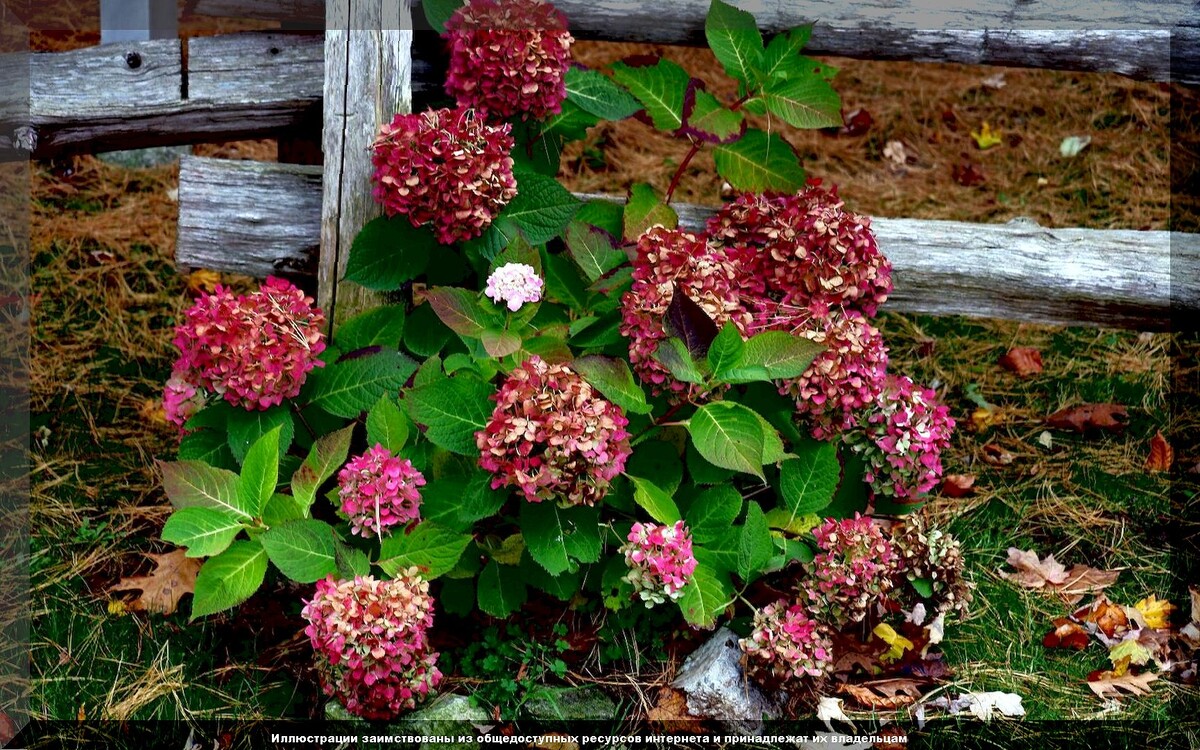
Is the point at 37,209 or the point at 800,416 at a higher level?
the point at 800,416

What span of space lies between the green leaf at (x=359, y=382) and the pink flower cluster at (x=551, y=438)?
0.38 m

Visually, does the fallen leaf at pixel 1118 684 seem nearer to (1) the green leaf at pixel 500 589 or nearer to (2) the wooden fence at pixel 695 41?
(2) the wooden fence at pixel 695 41

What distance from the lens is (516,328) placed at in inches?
90.7

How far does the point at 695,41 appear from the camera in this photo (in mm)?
2893

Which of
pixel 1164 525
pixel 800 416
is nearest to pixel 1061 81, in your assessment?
pixel 1164 525

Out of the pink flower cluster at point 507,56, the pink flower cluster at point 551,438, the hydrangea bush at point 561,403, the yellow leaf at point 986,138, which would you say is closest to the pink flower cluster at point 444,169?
the hydrangea bush at point 561,403

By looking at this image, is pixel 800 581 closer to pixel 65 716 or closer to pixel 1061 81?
pixel 65 716

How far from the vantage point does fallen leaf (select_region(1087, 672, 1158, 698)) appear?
94.1 inches

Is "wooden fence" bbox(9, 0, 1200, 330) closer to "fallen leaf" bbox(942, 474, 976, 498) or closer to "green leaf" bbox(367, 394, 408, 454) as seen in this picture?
"fallen leaf" bbox(942, 474, 976, 498)

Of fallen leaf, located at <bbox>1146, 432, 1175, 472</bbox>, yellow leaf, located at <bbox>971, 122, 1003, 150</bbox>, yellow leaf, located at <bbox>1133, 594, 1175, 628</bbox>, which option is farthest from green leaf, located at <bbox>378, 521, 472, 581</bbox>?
yellow leaf, located at <bbox>971, 122, 1003, 150</bbox>

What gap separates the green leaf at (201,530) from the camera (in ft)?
6.89

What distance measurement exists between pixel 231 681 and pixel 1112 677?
2014 mm

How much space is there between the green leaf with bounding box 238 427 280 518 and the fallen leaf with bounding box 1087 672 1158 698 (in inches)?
74.0

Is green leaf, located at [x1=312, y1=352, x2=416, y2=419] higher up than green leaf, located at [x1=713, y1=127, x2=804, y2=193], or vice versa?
green leaf, located at [x1=713, y1=127, x2=804, y2=193]
